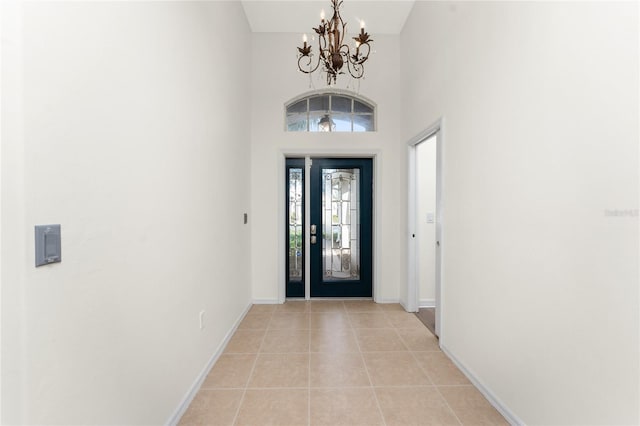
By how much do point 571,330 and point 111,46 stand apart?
238 cm

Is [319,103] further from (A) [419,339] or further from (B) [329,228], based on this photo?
(A) [419,339]

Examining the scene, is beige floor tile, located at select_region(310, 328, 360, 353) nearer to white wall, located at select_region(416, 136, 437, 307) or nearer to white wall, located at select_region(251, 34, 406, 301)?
white wall, located at select_region(251, 34, 406, 301)

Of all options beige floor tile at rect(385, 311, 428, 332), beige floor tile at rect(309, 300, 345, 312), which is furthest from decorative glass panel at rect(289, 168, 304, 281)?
beige floor tile at rect(385, 311, 428, 332)

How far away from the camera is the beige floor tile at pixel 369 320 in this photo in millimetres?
3318

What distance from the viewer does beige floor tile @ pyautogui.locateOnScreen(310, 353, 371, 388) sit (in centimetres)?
221

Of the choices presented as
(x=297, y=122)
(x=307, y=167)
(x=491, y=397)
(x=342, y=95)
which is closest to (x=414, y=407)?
(x=491, y=397)

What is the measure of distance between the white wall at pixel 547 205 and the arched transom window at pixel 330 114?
1.71 m

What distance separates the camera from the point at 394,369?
94.7 inches

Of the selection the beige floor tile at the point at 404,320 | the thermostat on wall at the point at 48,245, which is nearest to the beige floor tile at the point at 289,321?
the beige floor tile at the point at 404,320

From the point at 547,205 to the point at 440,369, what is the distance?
5.19ft

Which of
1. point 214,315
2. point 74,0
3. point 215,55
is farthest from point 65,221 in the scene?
point 215,55

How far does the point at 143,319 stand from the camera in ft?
4.80

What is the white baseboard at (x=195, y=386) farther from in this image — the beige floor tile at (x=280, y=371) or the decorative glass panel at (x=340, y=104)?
the decorative glass panel at (x=340, y=104)

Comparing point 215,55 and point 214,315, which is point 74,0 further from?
point 214,315
